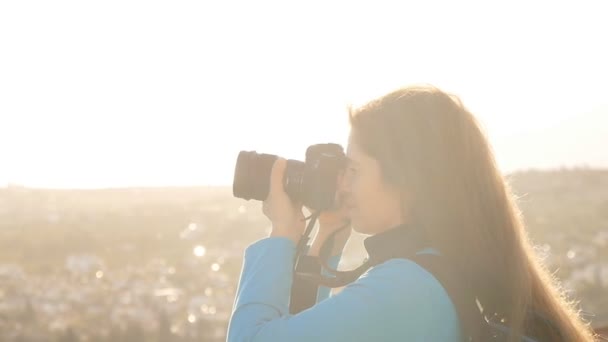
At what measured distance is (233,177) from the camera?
226 centimetres

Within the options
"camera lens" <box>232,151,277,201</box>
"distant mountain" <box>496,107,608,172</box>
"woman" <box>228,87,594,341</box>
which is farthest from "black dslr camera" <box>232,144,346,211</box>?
"distant mountain" <box>496,107,608,172</box>

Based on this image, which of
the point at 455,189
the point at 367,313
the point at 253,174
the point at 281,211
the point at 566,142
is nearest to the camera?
the point at 367,313

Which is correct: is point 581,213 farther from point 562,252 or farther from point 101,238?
point 101,238

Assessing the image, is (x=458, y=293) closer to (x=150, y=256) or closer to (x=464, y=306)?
(x=464, y=306)

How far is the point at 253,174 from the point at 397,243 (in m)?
0.39

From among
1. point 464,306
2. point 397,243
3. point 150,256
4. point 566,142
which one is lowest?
point 566,142

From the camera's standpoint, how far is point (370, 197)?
1989 mm

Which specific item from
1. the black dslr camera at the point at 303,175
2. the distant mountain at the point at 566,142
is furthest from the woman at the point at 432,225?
the distant mountain at the point at 566,142

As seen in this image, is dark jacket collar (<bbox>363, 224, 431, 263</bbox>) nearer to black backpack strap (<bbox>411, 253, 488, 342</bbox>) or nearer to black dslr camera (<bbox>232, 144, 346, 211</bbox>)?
black backpack strap (<bbox>411, 253, 488, 342</bbox>)

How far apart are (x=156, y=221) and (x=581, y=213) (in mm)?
5055

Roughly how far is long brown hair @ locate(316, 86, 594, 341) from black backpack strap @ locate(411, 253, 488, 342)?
0.04m

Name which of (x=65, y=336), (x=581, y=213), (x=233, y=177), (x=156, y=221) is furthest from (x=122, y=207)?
(x=233, y=177)

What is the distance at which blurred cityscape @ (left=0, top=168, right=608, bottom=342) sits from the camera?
7.50m

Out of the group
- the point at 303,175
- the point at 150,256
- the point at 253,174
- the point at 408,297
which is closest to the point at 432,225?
the point at 408,297
